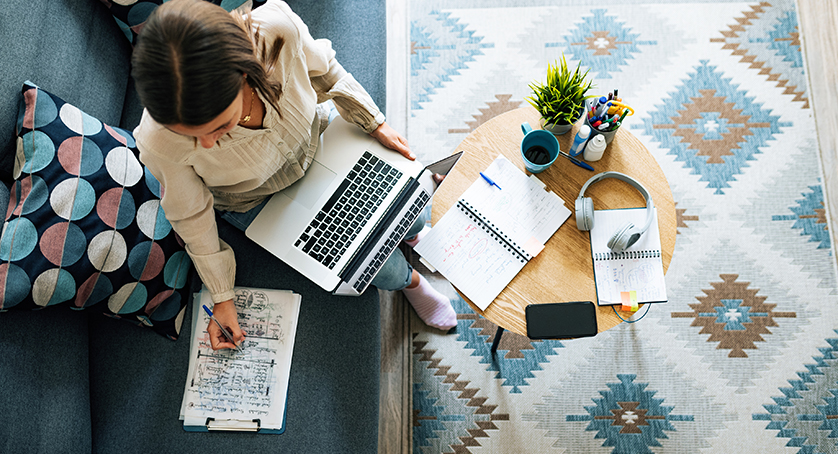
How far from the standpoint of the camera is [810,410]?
1.59m

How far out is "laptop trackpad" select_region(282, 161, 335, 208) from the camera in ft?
4.06

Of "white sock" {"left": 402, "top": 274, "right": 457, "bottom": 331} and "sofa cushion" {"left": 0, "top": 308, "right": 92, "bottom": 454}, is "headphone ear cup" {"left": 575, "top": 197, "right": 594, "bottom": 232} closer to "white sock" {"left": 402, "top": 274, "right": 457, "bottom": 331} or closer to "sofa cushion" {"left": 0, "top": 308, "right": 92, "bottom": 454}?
"white sock" {"left": 402, "top": 274, "right": 457, "bottom": 331}

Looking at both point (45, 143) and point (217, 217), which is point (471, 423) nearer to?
point (217, 217)

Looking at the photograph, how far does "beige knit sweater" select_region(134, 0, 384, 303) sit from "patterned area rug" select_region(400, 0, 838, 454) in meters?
0.66

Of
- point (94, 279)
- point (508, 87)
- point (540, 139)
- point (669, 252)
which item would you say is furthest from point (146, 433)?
point (508, 87)

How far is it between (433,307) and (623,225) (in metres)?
0.69

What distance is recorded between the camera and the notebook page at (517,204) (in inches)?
49.4

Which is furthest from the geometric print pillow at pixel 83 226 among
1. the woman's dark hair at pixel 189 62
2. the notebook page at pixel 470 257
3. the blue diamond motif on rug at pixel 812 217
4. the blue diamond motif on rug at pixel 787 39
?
the blue diamond motif on rug at pixel 787 39

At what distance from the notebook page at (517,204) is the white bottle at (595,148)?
139 mm

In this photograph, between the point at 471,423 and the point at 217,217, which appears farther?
the point at 471,423

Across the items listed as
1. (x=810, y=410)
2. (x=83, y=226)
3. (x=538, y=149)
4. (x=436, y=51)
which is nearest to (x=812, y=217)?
(x=810, y=410)

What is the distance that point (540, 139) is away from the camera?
1.26m

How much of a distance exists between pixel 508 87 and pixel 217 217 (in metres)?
1.17

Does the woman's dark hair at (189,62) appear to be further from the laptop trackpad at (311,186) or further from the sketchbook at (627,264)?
the sketchbook at (627,264)
